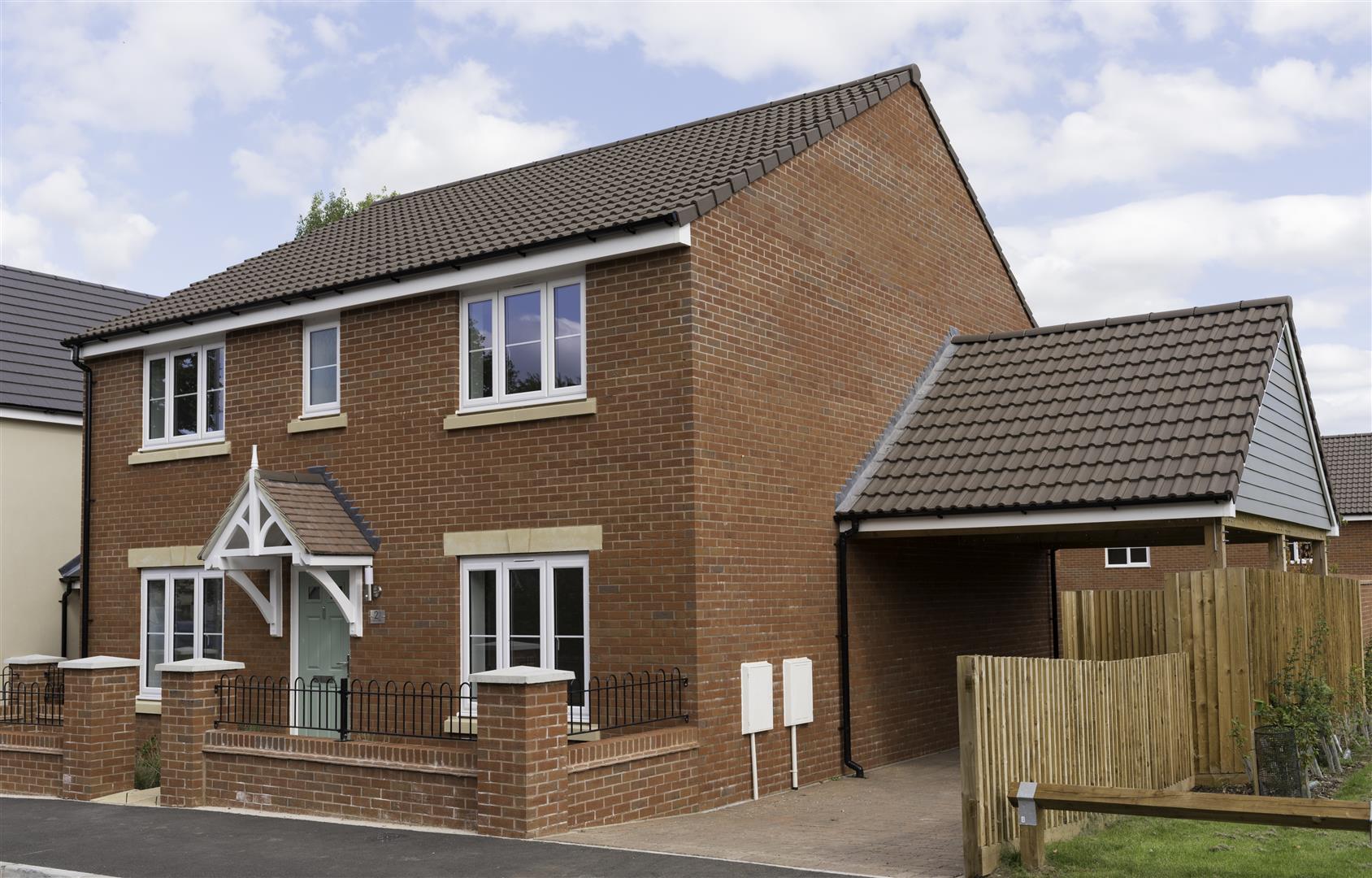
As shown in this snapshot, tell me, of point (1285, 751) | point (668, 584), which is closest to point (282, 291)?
point (668, 584)

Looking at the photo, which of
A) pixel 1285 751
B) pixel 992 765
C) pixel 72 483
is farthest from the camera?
pixel 72 483

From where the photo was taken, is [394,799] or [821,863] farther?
[394,799]

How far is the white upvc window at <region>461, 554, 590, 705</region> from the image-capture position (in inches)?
512

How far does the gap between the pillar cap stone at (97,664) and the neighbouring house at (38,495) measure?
25.0 ft

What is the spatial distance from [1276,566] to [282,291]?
11999 mm

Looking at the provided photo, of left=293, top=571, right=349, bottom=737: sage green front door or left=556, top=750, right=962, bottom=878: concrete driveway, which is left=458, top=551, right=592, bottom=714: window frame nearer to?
left=293, top=571, right=349, bottom=737: sage green front door

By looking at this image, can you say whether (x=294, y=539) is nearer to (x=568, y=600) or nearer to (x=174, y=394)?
(x=568, y=600)

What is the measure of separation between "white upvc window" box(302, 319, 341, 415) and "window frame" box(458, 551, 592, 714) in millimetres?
3010

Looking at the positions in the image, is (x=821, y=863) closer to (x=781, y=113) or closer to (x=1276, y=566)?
(x=1276, y=566)

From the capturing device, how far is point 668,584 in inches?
484

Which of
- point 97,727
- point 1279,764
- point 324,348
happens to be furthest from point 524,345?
point 1279,764

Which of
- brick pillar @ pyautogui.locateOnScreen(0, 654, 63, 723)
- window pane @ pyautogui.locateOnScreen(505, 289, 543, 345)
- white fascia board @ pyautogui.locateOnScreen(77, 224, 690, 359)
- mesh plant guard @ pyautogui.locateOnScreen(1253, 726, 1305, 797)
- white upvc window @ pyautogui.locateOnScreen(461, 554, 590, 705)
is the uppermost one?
white fascia board @ pyautogui.locateOnScreen(77, 224, 690, 359)

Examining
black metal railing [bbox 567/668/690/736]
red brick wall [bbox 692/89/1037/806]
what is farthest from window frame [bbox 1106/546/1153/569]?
black metal railing [bbox 567/668/690/736]

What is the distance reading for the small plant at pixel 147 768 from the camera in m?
14.1
